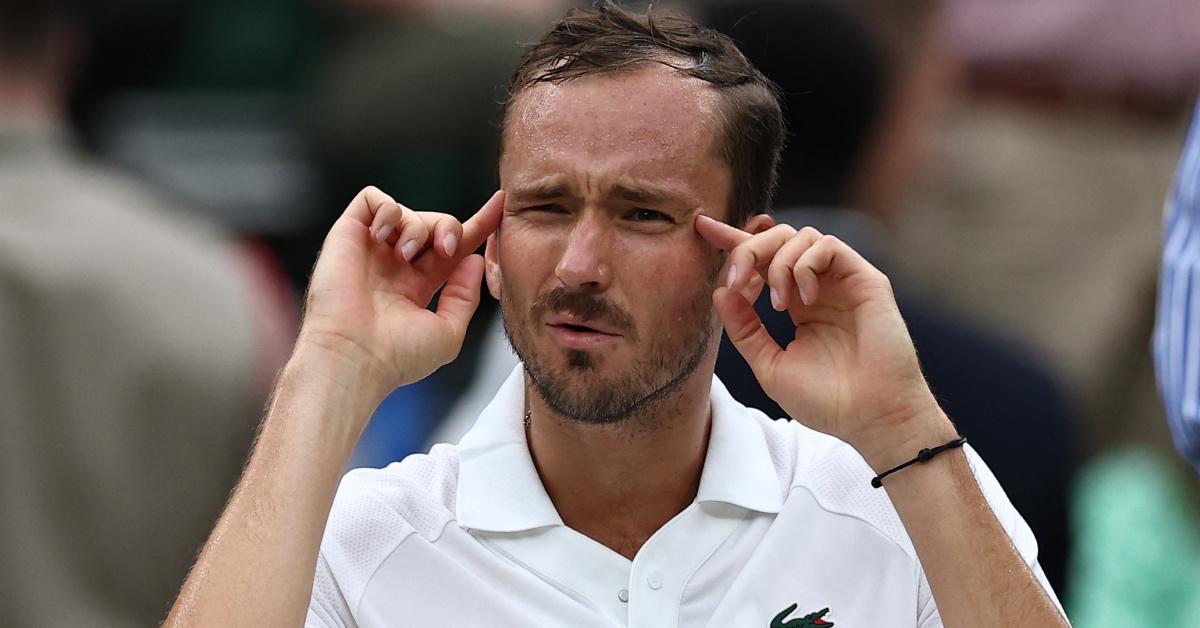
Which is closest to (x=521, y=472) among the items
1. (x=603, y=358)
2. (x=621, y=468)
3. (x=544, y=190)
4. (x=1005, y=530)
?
(x=621, y=468)

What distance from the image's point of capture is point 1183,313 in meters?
4.17

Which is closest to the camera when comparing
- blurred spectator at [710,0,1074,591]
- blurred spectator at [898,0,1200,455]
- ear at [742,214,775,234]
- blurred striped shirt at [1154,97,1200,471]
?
ear at [742,214,775,234]

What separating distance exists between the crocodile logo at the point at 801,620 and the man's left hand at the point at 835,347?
0.99 ft

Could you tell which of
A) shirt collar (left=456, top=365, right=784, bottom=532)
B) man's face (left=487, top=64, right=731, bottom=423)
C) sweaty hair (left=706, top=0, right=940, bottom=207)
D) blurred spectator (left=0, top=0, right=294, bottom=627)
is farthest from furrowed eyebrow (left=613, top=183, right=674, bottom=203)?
blurred spectator (left=0, top=0, right=294, bottom=627)

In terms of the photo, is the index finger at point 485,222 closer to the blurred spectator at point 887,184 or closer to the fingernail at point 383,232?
the fingernail at point 383,232

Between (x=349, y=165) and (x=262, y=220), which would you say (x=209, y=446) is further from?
(x=262, y=220)

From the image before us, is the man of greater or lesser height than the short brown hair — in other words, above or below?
below

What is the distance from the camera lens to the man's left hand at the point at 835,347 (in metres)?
3.56

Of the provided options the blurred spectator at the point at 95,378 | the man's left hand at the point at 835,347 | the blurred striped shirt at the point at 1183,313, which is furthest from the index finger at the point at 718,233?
the blurred spectator at the point at 95,378

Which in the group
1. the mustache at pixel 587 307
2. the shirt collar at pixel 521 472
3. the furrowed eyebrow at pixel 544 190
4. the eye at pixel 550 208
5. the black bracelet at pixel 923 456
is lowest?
the shirt collar at pixel 521 472

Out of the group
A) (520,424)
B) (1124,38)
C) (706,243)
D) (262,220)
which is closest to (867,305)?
(706,243)

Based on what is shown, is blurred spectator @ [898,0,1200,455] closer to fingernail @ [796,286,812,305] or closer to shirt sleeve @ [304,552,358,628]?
fingernail @ [796,286,812,305]

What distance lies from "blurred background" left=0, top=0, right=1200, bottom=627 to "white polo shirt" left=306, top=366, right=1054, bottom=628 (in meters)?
0.93

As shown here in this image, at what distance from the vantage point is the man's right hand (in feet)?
12.3
